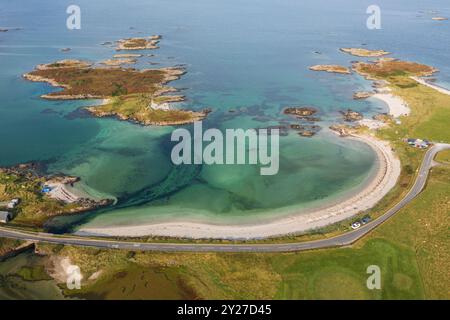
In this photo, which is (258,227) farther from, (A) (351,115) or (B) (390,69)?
(B) (390,69)

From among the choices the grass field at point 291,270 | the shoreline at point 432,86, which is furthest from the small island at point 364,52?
the grass field at point 291,270

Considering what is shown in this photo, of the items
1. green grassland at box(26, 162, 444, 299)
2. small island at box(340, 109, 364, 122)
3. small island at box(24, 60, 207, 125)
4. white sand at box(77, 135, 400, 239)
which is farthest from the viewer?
small island at box(24, 60, 207, 125)

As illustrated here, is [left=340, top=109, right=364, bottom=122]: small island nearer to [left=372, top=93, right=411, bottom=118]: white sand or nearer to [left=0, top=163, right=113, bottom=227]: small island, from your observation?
[left=372, top=93, right=411, bottom=118]: white sand

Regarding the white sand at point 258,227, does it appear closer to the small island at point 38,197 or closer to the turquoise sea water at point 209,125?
the turquoise sea water at point 209,125

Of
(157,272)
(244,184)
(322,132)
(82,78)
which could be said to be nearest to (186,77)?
(82,78)

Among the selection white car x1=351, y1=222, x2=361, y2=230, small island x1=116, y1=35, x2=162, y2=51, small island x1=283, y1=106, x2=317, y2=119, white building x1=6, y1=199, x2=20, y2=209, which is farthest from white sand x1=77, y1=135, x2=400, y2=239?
small island x1=116, y1=35, x2=162, y2=51

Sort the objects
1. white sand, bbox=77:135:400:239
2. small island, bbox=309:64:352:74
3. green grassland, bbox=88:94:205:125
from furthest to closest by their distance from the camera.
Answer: small island, bbox=309:64:352:74
green grassland, bbox=88:94:205:125
white sand, bbox=77:135:400:239

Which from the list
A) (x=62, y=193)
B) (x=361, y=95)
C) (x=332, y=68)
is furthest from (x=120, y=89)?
(x=332, y=68)
